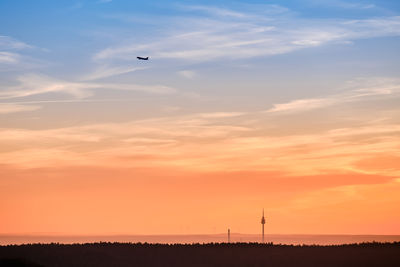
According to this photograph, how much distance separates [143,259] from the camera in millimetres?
98062

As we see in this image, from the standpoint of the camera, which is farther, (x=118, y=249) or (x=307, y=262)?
(x=118, y=249)

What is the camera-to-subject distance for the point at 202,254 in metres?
98.4

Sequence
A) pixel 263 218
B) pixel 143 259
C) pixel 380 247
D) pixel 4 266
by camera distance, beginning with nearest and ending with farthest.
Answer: pixel 4 266 < pixel 380 247 < pixel 143 259 < pixel 263 218

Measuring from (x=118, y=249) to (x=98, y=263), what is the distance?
5187mm

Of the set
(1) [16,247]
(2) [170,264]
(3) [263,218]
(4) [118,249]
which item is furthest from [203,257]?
(3) [263,218]

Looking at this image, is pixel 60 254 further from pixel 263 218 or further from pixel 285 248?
pixel 263 218

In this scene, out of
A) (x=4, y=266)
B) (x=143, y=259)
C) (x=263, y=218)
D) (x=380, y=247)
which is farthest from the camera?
(x=263, y=218)

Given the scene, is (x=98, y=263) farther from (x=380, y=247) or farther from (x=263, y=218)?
(x=263, y=218)

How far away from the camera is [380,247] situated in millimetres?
92062

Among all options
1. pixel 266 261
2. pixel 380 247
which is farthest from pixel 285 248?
pixel 380 247

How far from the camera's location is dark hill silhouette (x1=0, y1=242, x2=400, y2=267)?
91875 mm

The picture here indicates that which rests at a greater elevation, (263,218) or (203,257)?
(263,218)

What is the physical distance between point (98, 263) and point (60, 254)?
528cm

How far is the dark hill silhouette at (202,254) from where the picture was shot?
91875 mm
